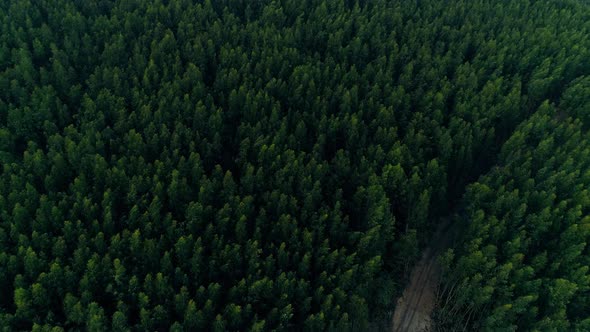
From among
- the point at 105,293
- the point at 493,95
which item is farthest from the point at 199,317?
the point at 493,95

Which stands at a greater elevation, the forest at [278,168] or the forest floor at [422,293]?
the forest at [278,168]

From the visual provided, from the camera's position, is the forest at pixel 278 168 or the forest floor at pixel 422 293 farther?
the forest floor at pixel 422 293

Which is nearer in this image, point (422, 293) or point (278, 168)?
point (278, 168)

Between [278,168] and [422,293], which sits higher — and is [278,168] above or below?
above

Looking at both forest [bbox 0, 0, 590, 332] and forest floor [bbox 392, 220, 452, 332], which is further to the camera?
forest floor [bbox 392, 220, 452, 332]

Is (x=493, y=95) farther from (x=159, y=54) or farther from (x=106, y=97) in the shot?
(x=106, y=97)

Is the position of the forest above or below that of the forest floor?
above
